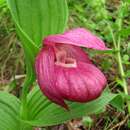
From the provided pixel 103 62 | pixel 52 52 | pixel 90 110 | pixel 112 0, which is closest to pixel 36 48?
pixel 52 52

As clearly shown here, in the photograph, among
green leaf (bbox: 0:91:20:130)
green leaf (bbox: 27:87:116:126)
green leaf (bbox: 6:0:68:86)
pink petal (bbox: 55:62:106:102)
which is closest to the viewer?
pink petal (bbox: 55:62:106:102)

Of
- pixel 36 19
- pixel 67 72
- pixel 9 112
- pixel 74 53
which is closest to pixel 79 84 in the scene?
pixel 67 72

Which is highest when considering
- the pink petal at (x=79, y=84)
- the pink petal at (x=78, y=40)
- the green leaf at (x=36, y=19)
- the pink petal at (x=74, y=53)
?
the green leaf at (x=36, y=19)

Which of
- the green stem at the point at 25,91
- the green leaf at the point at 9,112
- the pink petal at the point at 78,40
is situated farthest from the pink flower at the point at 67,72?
the green leaf at the point at 9,112

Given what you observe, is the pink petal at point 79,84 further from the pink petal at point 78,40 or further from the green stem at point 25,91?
the green stem at point 25,91

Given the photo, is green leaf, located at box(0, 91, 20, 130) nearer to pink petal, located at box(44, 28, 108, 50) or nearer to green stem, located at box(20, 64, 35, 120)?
green stem, located at box(20, 64, 35, 120)

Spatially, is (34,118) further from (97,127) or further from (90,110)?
(97,127)

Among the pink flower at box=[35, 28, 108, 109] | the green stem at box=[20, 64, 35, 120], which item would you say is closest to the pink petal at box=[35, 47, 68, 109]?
the pink flower at box=[35, 28, 108, 109]
